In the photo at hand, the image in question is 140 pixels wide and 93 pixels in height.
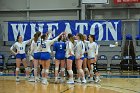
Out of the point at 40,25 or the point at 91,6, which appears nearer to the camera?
the point at 40,25

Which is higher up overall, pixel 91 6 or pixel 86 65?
pixel 91 6

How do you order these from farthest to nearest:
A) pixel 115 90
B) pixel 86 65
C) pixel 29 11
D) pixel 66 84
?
pixel 29 11
pixel 86 65
pixel 66 84
pixel 115 90

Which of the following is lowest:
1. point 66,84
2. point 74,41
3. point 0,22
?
point 66,84

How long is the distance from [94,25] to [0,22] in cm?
690

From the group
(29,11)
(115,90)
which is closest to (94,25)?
(29,11)

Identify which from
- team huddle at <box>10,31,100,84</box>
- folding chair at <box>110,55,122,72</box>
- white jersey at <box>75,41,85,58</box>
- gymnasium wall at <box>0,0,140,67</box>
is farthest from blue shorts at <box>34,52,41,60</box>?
gymnasium wall at <box>0,0,140,67</box>

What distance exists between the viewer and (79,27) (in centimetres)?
1912

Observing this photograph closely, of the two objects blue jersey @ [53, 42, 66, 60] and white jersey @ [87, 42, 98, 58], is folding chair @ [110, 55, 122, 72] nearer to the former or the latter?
white jersey @ [87, 42, 98, 58]

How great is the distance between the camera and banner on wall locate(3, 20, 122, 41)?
1875 cm

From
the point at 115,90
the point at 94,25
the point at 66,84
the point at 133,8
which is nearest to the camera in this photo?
the point at 115,90

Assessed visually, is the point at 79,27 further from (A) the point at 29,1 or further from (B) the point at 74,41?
(B) the point at 74,41

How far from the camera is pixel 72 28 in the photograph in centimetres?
1912

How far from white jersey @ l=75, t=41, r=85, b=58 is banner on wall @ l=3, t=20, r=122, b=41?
19.9ft

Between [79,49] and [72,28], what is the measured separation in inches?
248
